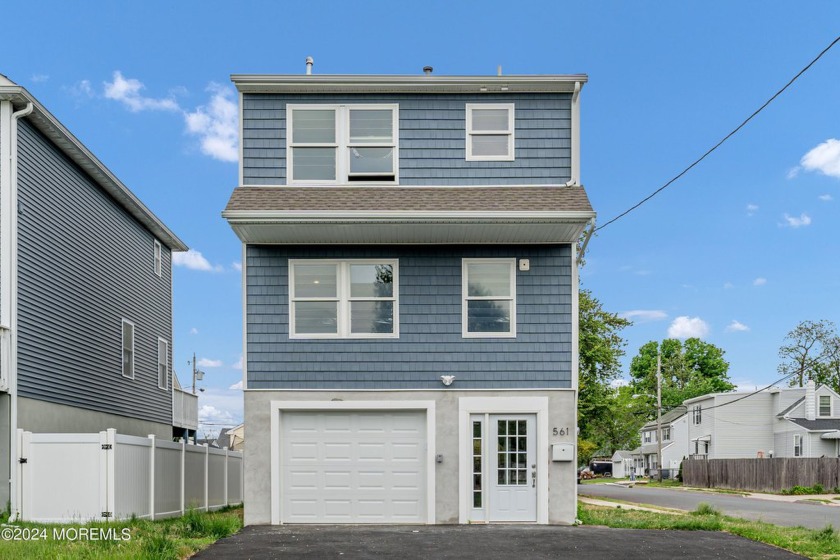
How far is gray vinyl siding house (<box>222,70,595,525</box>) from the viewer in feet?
47.1

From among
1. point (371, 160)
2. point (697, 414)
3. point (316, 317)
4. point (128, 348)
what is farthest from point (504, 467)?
point (697, 414)

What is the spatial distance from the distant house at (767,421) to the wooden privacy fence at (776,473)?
Result: 7.24 m

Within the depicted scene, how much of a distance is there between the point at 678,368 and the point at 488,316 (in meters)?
67.1

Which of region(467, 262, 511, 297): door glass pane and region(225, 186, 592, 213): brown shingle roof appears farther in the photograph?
region(467, 262, 511, 297): door glass pane

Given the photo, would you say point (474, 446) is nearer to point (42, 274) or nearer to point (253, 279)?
point (253, 279)

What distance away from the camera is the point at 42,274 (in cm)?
1667

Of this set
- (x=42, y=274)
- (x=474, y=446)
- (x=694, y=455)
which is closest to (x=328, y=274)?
(x=474, y=446)

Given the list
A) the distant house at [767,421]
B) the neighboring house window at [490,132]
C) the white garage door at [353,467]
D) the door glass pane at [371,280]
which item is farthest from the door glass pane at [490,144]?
the distant house at [767,421]

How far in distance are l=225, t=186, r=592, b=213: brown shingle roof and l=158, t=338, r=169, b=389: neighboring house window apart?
1176cm

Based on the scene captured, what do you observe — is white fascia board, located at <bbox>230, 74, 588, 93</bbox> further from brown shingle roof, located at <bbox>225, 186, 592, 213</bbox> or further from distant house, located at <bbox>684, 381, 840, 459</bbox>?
distant house, located at <bbox>684, 381, 840, 459</bbox>

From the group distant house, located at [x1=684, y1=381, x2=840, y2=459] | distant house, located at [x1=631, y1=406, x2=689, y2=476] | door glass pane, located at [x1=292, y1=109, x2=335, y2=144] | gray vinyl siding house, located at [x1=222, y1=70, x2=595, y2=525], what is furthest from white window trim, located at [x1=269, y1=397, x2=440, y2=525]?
distant house, located at [x1=631, y1=406, x2=689, y2=476]

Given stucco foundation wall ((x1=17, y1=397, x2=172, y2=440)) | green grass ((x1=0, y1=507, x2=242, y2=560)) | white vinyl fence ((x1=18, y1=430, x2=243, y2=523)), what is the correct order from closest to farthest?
green grass ((x1=0, y1=507, x2=242, y2=560)), white vinyl fence ((x1=18, y1=430, x2=243, y2=523)), stucco foundation wall ((x1=17, y1=397, x2=172, y2=440))

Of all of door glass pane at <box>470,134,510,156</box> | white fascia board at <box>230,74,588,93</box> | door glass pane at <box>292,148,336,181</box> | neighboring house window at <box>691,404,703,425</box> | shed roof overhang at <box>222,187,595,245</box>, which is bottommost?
neighboring house window at <box>691,404,703,425</box>

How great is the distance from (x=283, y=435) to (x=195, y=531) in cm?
254
